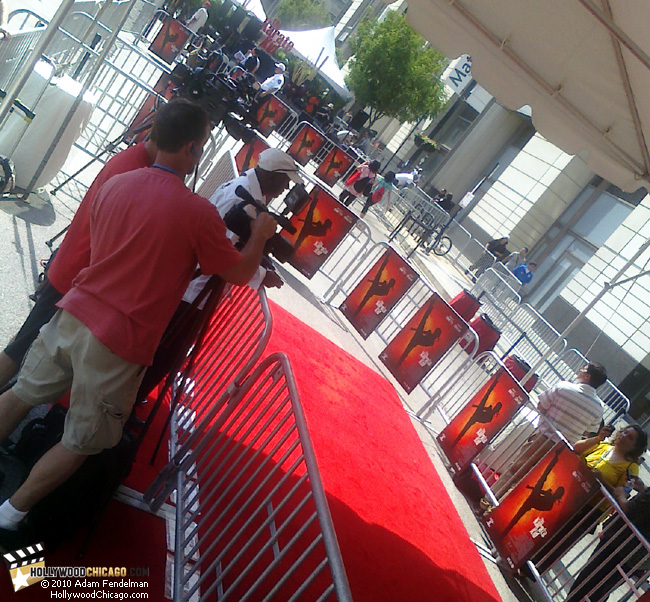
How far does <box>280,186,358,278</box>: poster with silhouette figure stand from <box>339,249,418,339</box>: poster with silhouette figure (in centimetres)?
83

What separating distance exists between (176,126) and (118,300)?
0.88 metres

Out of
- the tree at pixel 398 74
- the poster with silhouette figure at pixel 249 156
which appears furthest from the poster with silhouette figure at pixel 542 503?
the tree at pixel 398 74

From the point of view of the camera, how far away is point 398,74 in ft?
135

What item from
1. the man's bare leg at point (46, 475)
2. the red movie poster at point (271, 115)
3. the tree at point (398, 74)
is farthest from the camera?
the tree at point (398, 74)

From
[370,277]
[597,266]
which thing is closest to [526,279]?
[597,266]

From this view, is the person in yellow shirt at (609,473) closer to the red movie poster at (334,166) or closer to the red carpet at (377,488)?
the red carpet at (377,488)

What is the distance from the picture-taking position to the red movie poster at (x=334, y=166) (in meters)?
19.2

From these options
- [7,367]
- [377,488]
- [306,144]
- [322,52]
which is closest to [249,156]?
[377,488]

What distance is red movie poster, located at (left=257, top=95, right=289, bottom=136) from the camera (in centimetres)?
1984

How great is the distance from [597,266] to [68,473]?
21272 mm

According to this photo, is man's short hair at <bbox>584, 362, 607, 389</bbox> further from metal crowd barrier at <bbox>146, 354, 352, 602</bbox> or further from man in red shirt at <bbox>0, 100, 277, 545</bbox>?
man in red shirt at <bbox>0, 100, 277, 545</bbox>

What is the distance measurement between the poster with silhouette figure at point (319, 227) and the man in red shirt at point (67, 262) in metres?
6.03

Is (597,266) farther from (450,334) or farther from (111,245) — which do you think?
(111,245)

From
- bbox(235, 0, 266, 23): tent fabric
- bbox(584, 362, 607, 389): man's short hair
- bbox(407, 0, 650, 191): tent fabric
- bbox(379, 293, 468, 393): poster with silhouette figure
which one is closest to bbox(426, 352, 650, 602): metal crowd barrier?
bbox(584, 362, 607, 389): man's short hair
